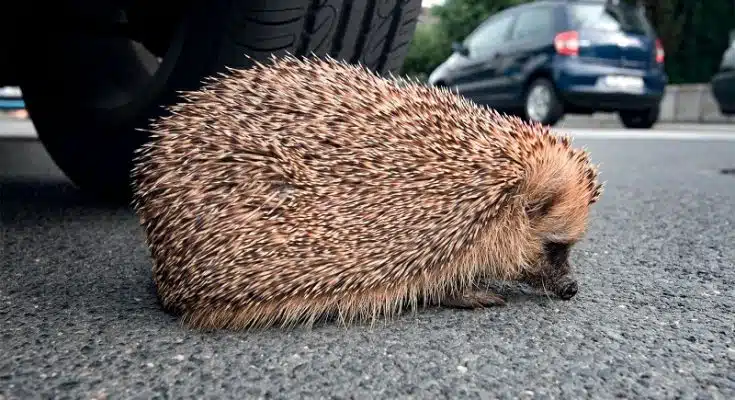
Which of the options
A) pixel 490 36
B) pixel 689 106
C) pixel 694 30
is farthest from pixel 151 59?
pixel 694 30

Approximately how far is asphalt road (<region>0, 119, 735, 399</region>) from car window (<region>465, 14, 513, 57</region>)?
8.73 metres

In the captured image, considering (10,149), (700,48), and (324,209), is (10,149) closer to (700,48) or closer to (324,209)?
(324,209)

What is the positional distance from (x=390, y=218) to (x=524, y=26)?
9636mm

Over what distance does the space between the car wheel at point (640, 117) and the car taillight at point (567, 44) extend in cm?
221

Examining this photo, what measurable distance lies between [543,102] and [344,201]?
9.16m

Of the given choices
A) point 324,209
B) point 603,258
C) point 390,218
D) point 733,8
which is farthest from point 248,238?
point 733,8

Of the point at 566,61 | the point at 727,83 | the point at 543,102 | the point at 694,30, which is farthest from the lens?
the point at 694,30

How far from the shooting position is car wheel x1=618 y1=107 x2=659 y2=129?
1205 cm

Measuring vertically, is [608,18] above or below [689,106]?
above

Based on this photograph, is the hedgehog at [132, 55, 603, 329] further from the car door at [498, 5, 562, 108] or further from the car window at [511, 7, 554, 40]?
the car window at [511, 7, 554, 40]

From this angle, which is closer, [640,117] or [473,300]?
[473,300]

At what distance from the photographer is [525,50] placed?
10773 mm

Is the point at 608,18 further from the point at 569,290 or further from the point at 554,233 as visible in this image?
the point at 569,290

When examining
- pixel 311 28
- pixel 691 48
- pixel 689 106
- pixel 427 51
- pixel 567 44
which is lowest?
pixel 427 51
